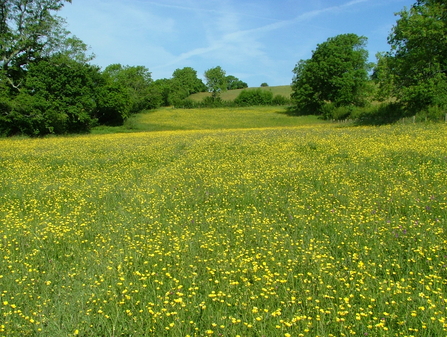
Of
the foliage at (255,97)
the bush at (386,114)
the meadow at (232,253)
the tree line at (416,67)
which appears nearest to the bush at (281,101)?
the foliage at (255,97)

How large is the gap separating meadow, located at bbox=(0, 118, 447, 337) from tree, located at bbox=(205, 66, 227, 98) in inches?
4589

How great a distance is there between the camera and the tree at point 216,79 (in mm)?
124875

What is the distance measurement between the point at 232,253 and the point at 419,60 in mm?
29670

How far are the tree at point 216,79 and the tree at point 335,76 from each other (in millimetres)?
59934

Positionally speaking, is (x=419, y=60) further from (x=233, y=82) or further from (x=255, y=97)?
(x=233, y=82)

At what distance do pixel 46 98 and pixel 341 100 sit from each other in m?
43.6

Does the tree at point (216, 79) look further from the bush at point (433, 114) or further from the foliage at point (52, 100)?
the bush at point (433, 114)

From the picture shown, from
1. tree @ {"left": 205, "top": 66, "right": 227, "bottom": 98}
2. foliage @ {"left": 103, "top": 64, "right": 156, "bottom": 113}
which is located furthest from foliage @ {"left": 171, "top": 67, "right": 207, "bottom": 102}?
foliage @ {"left": 103, "top": 64, "right": 156, "bottom": 113}

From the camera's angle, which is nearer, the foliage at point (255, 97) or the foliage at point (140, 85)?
the foliage at point (140, 85)

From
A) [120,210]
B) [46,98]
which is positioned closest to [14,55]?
[46,98]

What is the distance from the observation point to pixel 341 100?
5900 centimetres

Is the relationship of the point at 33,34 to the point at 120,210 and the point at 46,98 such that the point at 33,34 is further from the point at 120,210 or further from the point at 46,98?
the point at 120,210

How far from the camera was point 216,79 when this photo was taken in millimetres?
126250

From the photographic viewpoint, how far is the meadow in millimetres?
3916
